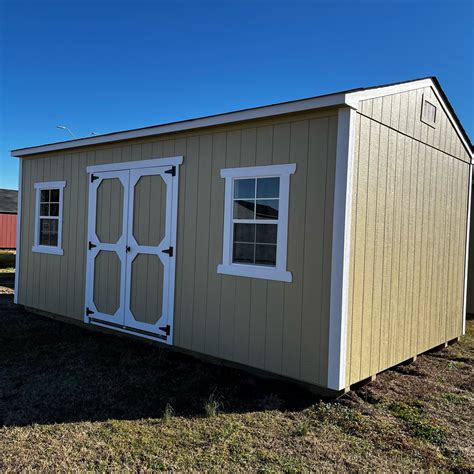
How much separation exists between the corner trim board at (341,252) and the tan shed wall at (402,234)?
4.8 inches

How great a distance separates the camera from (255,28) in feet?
26.2

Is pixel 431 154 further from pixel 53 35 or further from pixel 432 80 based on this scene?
pixel 53 35

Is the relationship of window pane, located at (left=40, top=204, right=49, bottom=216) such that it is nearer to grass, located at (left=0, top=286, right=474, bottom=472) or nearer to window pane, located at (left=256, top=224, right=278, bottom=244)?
grass, located at (left=0, top=286, right=474, bottom=472)

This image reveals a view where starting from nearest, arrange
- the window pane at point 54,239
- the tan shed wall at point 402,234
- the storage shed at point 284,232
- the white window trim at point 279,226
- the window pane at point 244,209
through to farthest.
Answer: the storage shed at point 284,232 → the tan shed wall at point 402,234 → the white window trim at point 279,226 → the window pane at point 244,209 → the window pane at point 54,239

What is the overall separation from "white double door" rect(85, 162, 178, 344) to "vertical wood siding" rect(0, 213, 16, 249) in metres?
21.4

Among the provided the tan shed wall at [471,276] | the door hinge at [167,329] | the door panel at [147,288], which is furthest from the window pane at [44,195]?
the tan shed wall at [471,276]

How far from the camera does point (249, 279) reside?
16.1ft

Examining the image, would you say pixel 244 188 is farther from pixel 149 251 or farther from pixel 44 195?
pixel 44 195

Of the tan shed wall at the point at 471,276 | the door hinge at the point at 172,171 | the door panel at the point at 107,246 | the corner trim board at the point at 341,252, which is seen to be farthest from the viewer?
the tan shed wall at the point at 471,276

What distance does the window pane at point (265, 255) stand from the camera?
4.76 meters

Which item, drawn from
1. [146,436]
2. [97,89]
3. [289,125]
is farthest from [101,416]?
[97,89]

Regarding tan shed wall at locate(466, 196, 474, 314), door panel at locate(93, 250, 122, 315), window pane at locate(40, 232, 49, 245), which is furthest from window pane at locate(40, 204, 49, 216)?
tan shed wall at locate(466, 196, 474, 314)

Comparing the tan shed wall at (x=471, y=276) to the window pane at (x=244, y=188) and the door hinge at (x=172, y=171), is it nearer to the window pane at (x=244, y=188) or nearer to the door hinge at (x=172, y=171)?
the window pane at (x=244, y=188)

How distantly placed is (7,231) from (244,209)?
2420 centimetres
